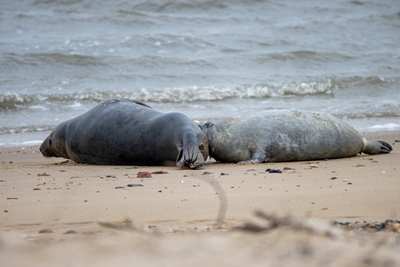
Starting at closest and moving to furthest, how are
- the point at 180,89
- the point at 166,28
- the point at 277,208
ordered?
the point at 277,208 → the point at 180,89 → the point at 166,28

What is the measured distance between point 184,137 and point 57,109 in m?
5.66

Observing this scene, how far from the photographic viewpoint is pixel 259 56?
15.0 m

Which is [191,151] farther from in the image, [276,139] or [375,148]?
[375,148]

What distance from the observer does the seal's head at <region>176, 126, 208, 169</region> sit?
15.9ft

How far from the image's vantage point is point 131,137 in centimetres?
540

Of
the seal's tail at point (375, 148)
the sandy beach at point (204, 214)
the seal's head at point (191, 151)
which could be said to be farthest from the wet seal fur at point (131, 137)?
the seal's tail at point (375, 148)

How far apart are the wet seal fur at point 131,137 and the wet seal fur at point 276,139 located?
0.24 metres

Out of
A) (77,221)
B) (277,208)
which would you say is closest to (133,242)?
(77,221)

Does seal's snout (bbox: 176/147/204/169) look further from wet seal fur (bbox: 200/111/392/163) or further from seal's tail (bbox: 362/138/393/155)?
seal's tail (bbox: 362/138/393/155)

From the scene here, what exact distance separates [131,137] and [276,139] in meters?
1.33

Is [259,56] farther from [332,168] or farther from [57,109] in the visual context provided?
[332,168]

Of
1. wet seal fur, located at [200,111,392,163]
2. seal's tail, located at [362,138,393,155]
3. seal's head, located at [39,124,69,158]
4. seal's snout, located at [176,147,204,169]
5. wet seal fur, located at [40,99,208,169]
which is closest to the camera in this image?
seal's snout, located at [176,147,204,169]

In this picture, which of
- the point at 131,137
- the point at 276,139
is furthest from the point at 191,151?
the point at 276,139

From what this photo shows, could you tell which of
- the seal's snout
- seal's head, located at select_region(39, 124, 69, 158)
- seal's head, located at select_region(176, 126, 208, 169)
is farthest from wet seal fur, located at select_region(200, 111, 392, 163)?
seal's head, located at select_region(39, 124, 69, 158)
